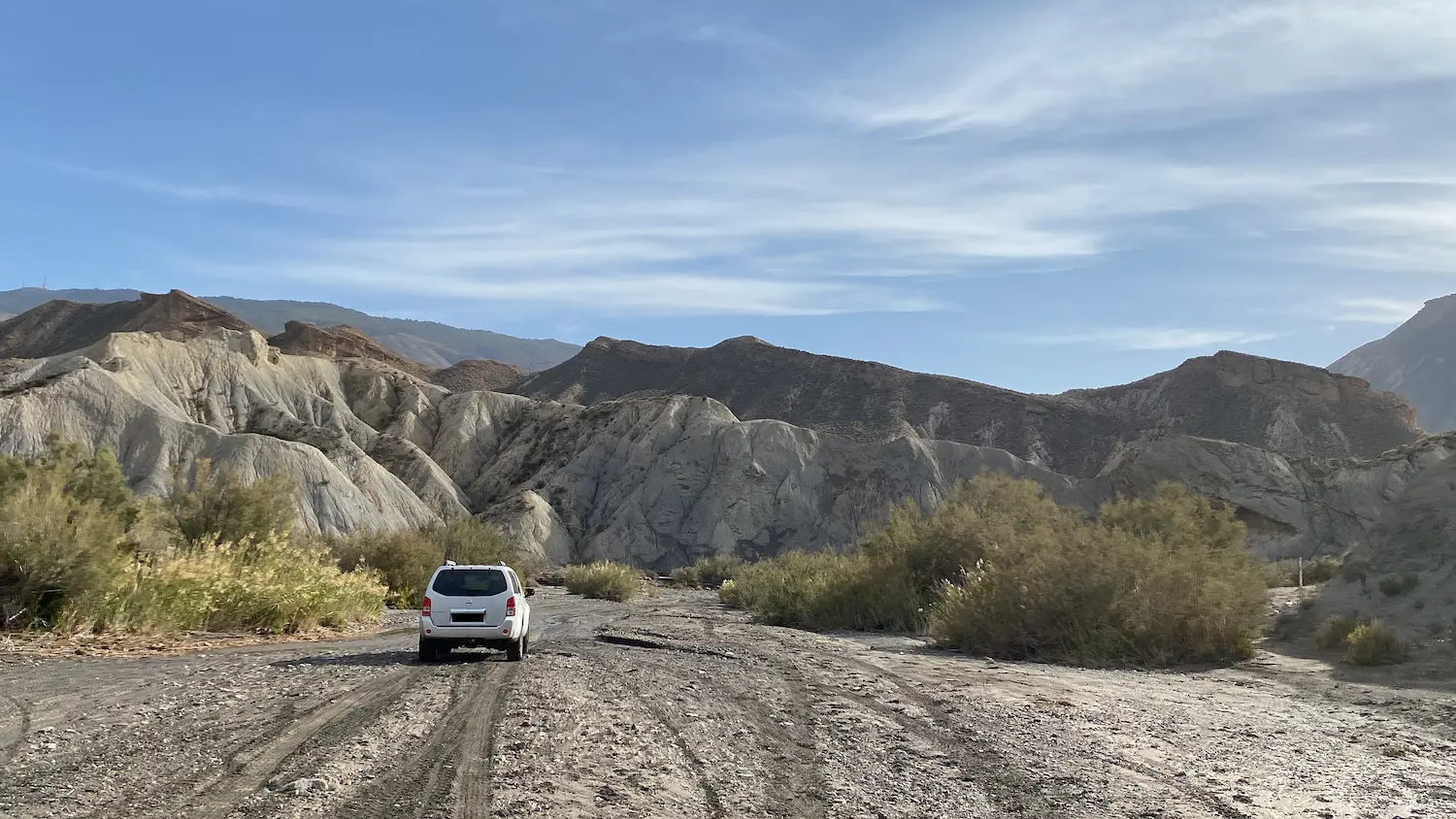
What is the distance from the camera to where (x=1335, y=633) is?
2008 cm

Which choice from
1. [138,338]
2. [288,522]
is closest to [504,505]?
[138,338]

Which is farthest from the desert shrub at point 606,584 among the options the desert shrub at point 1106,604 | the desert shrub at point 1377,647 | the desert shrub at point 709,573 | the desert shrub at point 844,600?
the desert shrub at point 1377,647

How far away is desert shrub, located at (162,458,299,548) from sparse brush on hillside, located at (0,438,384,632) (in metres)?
0.03

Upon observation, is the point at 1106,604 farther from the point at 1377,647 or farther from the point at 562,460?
the point at 562,460

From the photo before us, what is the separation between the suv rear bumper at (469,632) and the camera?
16547 mm

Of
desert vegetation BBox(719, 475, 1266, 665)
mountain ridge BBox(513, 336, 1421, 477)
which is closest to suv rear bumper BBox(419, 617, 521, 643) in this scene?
desert vegetation BBox(719, 475, 1266, 665)

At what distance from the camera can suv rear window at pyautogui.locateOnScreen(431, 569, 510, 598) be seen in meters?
17.0

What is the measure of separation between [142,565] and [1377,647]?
20.2 metres

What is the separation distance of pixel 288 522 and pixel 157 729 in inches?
842

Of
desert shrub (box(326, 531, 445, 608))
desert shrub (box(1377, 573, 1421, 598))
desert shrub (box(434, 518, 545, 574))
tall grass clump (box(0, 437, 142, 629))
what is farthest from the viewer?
desert shrub (box(434, 518, 545, 574))

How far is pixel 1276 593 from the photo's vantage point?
1212 inches

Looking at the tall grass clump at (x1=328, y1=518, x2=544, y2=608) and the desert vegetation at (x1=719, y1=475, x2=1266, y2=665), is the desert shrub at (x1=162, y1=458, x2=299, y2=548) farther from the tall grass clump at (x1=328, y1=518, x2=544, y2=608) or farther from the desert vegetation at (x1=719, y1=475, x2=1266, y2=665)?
the desert vegetation at (x1=719, y1=475, x2=1266, y2=665)

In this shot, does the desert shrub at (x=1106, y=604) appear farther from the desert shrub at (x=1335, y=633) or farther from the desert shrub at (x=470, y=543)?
the desert shrub at (x=470, y=543)

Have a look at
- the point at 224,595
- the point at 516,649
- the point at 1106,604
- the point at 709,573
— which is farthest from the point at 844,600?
the point at 709,573
